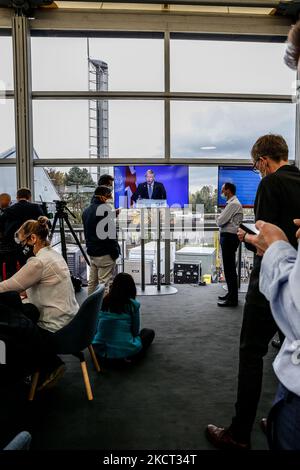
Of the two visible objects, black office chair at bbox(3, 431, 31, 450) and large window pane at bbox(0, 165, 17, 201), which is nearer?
black office chair at bbox(3, 431, 31, 450)

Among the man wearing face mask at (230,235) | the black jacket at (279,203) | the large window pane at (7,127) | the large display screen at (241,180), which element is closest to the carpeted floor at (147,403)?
the black jacket at (279,203)

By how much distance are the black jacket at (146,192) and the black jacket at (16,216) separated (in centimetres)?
170

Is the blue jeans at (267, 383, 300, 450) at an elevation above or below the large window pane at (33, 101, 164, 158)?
below

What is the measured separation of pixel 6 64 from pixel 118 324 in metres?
4.96

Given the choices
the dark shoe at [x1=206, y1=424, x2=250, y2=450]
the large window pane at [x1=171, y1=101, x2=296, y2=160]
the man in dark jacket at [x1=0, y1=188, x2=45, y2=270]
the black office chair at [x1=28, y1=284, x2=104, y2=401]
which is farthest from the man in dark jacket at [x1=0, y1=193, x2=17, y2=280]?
the dark shoe at [x1=206, y1=424, x2=250, y2=450]

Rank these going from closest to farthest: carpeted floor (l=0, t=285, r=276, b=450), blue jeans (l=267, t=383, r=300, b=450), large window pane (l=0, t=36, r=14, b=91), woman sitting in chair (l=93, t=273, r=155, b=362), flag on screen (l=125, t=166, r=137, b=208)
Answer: blue jeans (l=267, t=383, r=300, b=450) < carpeted floor (l=0, t=285, r=276, b=450) < woman sitting in chair (l=93, t=273, r=155, b=362) < flag on screen (l=125, t=166, r=137, b=208) < large window pane (l=0, t=36, r=14, b=91)

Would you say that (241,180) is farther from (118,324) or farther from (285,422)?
(285,422)

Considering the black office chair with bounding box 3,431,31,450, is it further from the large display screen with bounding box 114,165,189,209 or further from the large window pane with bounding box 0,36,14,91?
the large window pane with bounding box 0,36,14,91

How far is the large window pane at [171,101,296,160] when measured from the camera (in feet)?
19.9

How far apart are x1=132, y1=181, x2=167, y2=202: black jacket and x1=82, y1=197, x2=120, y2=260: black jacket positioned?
69.6 inches

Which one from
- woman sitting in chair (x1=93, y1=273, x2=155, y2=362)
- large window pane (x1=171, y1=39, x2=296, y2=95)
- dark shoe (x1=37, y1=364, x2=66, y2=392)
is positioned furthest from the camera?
large window pane (x1=171, y1=39, x2=296, y2=95)

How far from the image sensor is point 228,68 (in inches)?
240

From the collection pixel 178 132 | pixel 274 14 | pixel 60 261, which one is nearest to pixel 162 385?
pixel 60 261

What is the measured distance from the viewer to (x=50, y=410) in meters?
2.33
